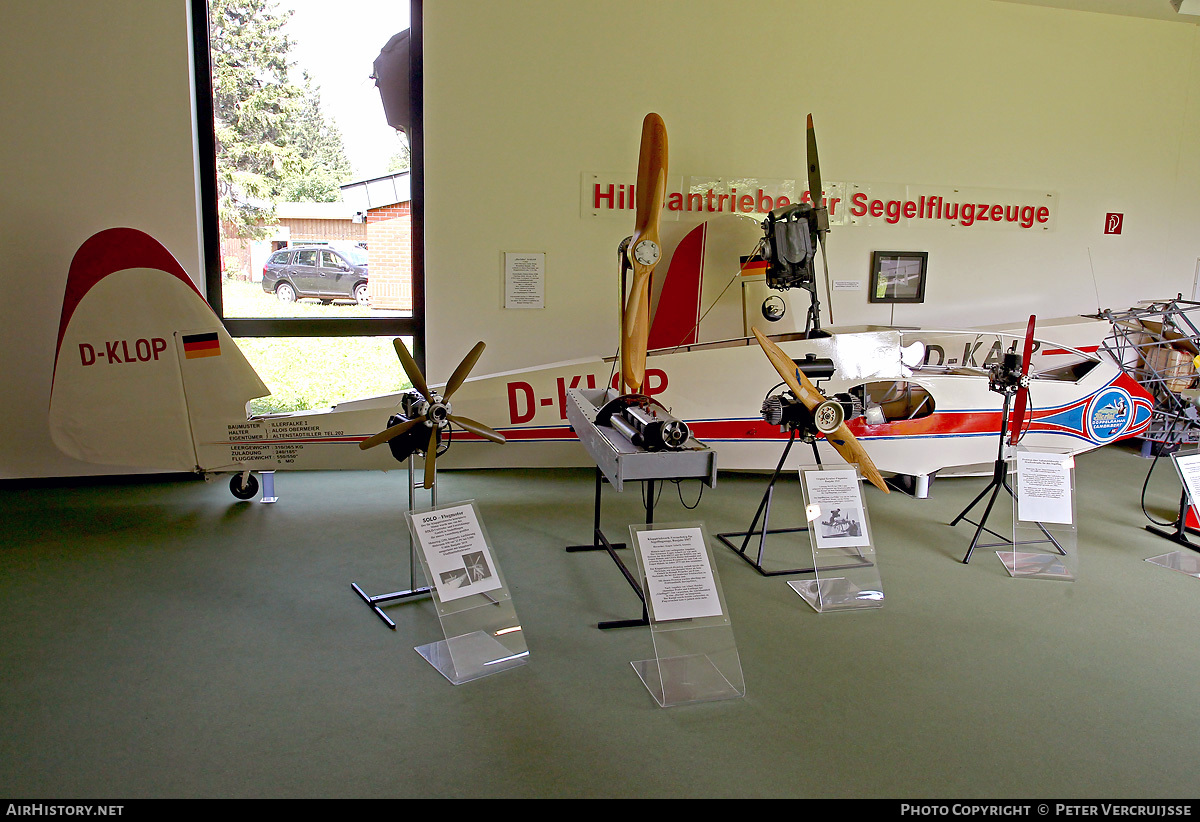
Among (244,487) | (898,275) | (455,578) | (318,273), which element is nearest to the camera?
(455,578)

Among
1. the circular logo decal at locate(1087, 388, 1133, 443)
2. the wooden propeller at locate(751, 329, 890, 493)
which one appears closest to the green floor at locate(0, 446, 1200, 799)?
the wooden propeller at locate(751, 329, 890, 493)

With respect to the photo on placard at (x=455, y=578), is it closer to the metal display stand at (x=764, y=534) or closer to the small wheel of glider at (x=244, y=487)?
the metal display stand at (x=764, y=534)

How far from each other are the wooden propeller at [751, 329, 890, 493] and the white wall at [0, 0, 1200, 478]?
2876 millimetres

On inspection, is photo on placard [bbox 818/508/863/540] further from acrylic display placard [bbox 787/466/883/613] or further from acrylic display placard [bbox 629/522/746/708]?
acrylic display placard [bbox 629/522/746/708]

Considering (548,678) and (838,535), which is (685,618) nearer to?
(548,678)

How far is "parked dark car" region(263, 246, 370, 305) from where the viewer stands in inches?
234

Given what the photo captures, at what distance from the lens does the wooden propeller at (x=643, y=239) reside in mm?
3715

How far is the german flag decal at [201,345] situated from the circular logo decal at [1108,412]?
6031 millimetres

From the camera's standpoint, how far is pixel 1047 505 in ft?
14.0

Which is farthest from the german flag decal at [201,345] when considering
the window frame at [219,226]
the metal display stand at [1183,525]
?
the metal display stand at [1183,525]

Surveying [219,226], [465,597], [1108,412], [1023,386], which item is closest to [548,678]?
[465,597]

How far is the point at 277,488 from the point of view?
215 inches

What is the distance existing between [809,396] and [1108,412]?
10.9 feet
